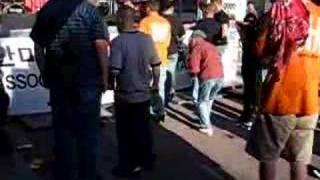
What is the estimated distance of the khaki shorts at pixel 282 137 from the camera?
5.59 meters

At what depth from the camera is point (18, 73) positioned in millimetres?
11023

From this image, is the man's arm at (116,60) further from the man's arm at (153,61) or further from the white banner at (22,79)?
the white banner at (22,79)

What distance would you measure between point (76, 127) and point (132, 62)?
126 cm

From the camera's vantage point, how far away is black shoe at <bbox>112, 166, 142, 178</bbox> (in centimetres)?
768

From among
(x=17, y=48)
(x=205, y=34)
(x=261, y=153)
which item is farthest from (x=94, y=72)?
(x=17, y=48)

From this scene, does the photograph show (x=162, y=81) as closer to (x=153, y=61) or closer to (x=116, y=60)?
(x=153, y=61)

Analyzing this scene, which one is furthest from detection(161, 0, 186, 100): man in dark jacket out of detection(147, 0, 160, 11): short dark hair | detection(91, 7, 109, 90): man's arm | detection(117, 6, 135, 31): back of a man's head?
detection(91, 7, 109, 90): man's arm

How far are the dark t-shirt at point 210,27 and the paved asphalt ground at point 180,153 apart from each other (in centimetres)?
129

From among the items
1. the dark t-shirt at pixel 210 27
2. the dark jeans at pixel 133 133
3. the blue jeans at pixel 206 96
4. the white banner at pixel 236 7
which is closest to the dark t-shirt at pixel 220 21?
the dark t-shirt at pixel 210 27

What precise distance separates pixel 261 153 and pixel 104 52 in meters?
1.65

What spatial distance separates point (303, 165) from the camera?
577cm

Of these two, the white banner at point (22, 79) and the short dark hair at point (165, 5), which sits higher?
the short dark hair at point (165, 5)

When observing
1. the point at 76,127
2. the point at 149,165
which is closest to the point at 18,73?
the point at 149,165

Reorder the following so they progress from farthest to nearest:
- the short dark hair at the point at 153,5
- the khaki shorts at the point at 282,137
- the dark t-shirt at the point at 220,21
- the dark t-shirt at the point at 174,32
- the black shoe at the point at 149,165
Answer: the dark t-shirt at the point at 174,32, the dark t-shirt at the point at 220,21, the short dark hair at the point at 153,5, the black shoe at the point at 149,165, the khaki shorts at the point at 282,137
